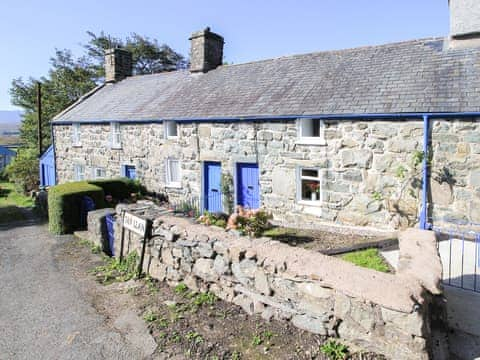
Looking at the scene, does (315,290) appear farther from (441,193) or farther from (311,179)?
(311,179)

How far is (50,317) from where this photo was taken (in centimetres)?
575

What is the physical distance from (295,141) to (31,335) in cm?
868

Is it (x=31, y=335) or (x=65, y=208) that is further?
(x=65, y=208)

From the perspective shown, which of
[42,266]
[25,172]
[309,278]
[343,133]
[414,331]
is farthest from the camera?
[25,172]

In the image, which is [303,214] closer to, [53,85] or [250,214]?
[250,214]

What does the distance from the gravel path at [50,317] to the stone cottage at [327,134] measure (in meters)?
6.72

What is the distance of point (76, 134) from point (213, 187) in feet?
34.3

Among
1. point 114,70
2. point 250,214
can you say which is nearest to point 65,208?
point 250,214

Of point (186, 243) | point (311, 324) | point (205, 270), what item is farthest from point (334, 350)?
point (186, 243)

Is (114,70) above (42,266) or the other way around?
above

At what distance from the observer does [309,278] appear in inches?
170

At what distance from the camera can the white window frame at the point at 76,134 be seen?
20188 millimetres

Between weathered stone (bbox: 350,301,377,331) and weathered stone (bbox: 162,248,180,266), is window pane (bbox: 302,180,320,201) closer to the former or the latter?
weathered stone (bbox: 162,248,180,266)

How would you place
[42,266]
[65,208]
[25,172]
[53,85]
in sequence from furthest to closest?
[53,85] → [25,172] → [65,208] → [42,266]
